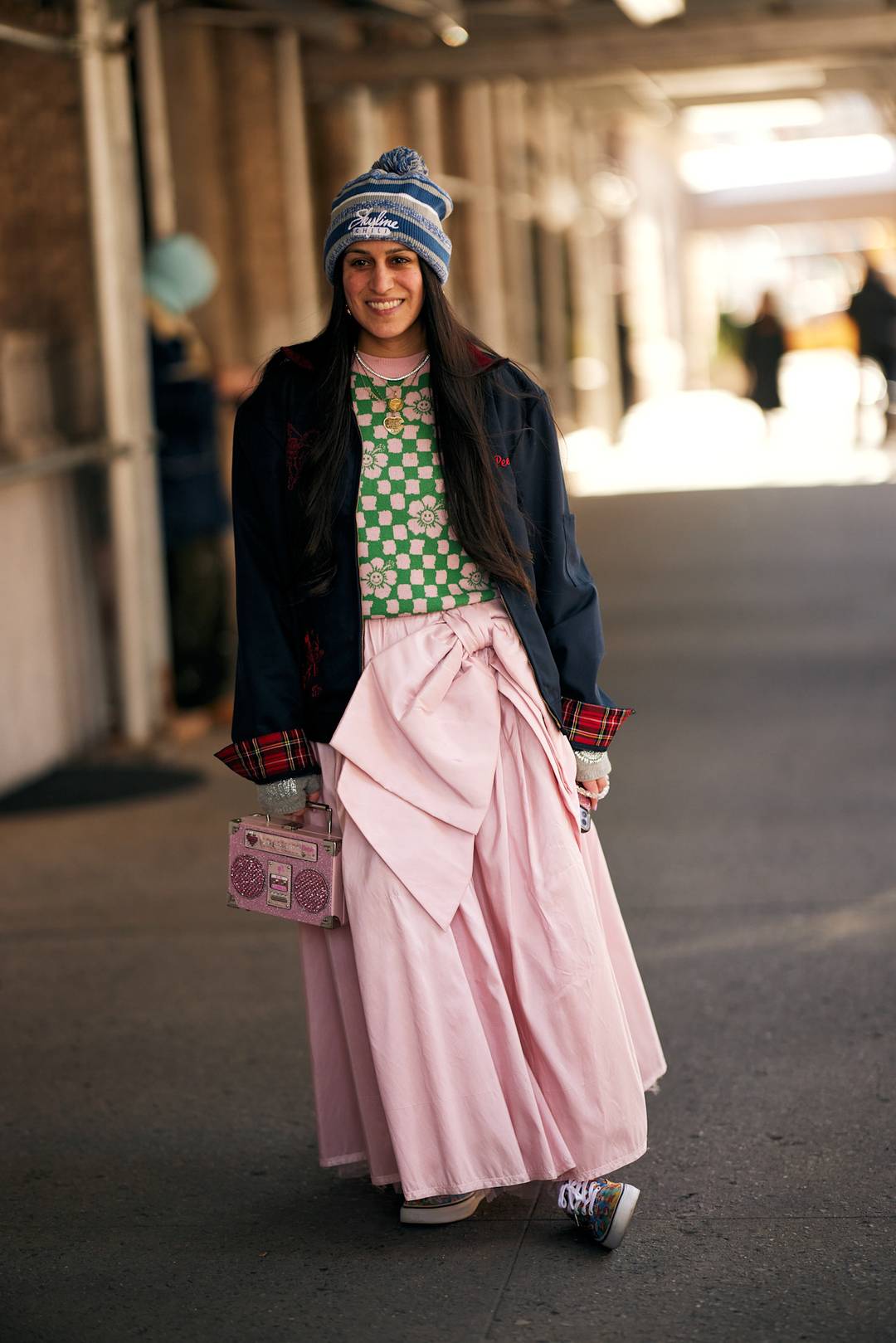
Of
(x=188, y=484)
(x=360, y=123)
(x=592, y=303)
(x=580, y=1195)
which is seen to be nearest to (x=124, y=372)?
(x=188, y=484)

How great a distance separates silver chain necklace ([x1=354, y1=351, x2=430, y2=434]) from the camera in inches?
132

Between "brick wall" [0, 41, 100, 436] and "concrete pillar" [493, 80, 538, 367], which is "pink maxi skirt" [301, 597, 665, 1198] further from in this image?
"concrete pillar" [493, 80, 538, 367]

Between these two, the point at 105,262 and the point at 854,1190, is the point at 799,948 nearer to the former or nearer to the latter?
the point at 854,1190

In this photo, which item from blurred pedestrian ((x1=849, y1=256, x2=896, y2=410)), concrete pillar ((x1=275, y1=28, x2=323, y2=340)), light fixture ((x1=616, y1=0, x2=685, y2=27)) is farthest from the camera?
blurred pedestrian ((x1=849, y1=256, x2=896, y2=410))

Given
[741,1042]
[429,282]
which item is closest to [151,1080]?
[741,1042]

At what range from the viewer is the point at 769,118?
2595 cm

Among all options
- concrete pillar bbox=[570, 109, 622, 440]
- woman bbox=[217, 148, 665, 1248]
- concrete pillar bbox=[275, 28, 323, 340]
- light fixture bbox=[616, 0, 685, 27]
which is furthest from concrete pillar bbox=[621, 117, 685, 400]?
woman bbox=[217, 148, 665, 1248]

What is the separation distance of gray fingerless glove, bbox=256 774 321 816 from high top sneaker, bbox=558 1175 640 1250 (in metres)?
0.82

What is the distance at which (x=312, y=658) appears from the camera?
340cm

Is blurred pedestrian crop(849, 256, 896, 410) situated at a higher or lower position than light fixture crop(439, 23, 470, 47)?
lower

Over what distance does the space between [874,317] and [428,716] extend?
17197 mm

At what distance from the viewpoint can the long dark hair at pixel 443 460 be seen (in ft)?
10.8

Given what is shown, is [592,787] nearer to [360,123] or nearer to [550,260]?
[360,123]

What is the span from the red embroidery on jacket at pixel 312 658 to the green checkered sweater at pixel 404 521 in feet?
0.36
